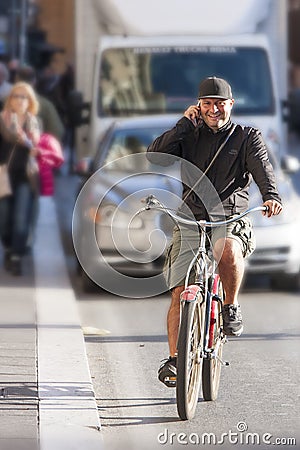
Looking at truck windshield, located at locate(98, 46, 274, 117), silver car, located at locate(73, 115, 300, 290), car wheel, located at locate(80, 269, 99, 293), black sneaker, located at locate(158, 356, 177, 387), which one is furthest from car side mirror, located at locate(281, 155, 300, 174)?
black sneaker, located at locate(158, 356, 177, 387)

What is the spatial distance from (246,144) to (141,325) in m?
3.31

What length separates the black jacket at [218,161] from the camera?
7.67m

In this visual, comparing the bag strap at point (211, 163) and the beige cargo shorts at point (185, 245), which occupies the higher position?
the bag strap at point (211, 163)

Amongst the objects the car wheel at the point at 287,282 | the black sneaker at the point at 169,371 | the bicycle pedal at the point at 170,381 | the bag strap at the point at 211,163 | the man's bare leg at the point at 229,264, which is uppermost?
the bag strap at the point at 211,163

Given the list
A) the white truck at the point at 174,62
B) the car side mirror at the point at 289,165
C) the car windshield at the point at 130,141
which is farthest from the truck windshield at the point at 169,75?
the car side mirror at the point at 289,165

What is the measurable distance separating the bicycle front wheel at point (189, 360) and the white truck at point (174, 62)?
893cm

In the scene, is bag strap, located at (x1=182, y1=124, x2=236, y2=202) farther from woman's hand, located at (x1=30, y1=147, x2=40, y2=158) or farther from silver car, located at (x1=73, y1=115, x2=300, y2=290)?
woman's hand, located at (x1=30, y1=147, x2=40, y2=158)

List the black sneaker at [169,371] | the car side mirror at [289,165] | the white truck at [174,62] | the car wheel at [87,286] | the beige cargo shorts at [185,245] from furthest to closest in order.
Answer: the white truck at [174,62] < the car side mirror at [289,165] < the car wheel at [87,286] < the beige cargo shorts at [185,245] < the black sneaker at [169,371]

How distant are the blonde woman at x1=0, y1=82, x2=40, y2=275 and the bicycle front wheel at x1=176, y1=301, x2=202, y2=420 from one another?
593 cm

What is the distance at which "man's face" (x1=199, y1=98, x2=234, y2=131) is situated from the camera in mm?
7699

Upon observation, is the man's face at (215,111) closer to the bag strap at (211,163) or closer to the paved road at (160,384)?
the bag strap at (211,163)

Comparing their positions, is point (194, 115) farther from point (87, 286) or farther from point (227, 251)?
point (87, 286)

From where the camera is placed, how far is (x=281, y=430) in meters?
7.31

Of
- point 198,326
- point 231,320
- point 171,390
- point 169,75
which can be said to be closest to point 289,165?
point 169,75
